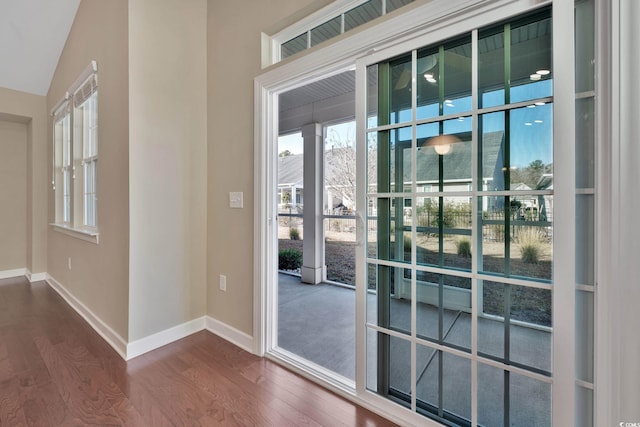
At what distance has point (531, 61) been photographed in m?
1.21

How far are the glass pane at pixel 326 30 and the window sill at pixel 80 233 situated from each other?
251 centimetres

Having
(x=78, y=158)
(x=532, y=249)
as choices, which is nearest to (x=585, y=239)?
(x=532, y=249)

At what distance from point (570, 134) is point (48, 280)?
590cm

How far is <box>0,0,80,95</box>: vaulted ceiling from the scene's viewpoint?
309 cm

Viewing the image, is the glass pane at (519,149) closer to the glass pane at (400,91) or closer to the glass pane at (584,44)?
the glass pane at (584,44)

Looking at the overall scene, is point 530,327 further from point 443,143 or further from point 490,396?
point 443,143

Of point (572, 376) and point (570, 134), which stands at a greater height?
point (570, 134)

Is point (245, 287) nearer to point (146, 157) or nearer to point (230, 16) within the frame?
point (146, 157)

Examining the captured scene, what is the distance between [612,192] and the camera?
1.02 meters

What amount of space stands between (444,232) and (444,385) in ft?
2.58

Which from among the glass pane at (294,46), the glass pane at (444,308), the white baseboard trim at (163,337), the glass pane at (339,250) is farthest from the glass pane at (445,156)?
the glass pane at (339,250)

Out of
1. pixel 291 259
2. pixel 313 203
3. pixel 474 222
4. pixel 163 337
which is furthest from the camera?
pixel 291 259

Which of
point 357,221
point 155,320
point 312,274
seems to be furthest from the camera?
point 312,274

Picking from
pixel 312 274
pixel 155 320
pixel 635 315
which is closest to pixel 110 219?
pixel 155 320
